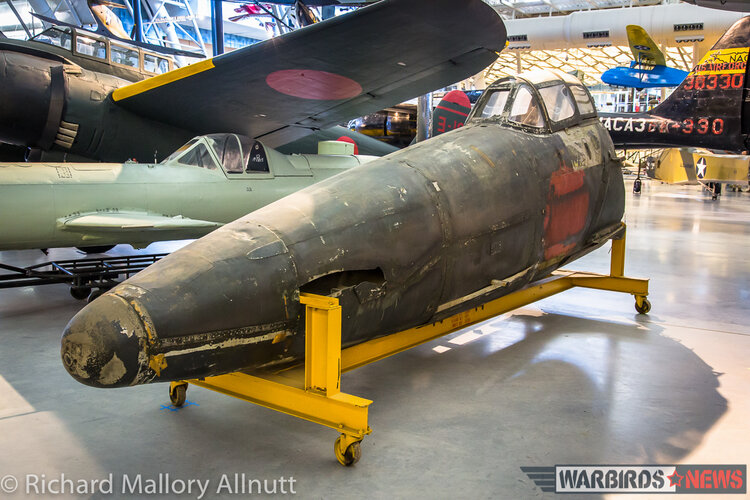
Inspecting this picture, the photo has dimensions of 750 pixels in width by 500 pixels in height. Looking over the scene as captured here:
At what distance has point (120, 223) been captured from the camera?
6.39m

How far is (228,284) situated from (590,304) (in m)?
5.47

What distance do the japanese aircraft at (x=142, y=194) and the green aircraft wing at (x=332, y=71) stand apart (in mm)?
1175

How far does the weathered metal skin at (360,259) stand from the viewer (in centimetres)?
283

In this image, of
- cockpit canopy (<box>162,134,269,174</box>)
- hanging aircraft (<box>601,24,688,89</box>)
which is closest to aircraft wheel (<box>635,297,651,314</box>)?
cockpit canopy (<box>162,134,269,174</box>)

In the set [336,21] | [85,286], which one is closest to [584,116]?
[336,21]

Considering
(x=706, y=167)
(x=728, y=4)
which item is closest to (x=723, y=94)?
(x=728, y=4)

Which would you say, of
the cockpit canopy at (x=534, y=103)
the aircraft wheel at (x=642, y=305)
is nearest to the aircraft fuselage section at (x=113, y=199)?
the cockpit canopy at (x=534, y=103)

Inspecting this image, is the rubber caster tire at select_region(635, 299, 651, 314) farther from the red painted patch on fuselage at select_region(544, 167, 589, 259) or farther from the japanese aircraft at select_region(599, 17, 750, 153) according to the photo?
the japanese aircraft at select_region(599, 17, 750, 153)

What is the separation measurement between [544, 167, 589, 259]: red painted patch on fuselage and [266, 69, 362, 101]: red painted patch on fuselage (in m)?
4.79

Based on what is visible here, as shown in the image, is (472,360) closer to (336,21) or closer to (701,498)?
(701,498)

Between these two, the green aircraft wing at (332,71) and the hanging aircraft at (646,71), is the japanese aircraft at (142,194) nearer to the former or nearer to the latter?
the green aircraft wing at (332,71)

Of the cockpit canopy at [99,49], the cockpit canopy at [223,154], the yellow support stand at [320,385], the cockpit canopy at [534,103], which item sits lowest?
the yellow support stand at [320,385]

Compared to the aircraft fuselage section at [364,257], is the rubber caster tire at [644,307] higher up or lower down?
lower down

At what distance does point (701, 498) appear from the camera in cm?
300
